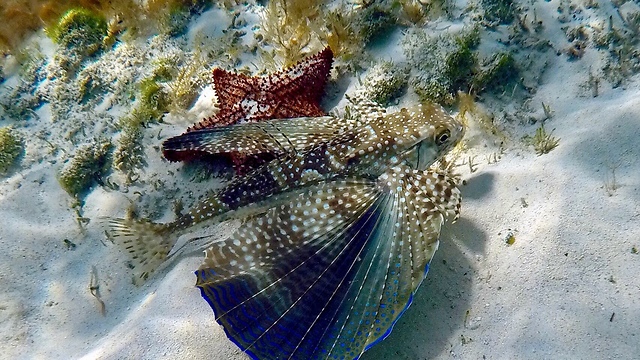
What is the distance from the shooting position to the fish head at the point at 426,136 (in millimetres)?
3914

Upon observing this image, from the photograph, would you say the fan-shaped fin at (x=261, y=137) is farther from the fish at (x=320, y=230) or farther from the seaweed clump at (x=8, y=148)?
the seaweed clump at (x=8, y=148)

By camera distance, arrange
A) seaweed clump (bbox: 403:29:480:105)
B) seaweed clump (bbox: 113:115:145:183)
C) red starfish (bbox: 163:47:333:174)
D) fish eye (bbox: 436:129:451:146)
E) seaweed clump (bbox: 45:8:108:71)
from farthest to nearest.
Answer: seaweed clump (bbox: 45:8:108:71) → seaweed clump (bbox: 113:115:145:183) → seaweed clump (bbox: 403:29:480:105) → red starfish (bbox: 163:47:333:174) → fish eye (bbox: 436:129:451:146)

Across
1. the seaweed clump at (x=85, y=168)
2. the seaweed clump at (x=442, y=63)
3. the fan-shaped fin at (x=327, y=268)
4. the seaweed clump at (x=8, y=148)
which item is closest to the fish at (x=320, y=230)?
the fan-shaped fin at (x=327, y=268)

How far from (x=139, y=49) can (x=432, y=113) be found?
15.1ft

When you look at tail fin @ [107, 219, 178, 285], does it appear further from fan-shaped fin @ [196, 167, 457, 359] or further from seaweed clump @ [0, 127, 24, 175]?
seaweed clump @ [0, 127, 24, 175]

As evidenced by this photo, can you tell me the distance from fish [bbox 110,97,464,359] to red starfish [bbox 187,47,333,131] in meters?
0.34

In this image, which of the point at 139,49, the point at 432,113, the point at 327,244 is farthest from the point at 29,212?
the point at 432,113

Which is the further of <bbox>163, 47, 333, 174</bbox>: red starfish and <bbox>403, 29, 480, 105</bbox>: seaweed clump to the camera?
<bbox>403, 29, 480, 105</bbox>: seaweed clump

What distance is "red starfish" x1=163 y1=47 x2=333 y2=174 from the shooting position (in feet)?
15.2

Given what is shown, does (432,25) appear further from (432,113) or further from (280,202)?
(280,202)

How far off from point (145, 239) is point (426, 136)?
275cm

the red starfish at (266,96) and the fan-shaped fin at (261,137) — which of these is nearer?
the fan-shaped fin at (261,137)

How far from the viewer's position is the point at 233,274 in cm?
346

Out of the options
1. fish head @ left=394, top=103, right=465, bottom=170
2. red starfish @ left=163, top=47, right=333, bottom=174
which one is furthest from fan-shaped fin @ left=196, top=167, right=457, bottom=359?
red starfish @ left=163, top=47, right=333, bottom=174
